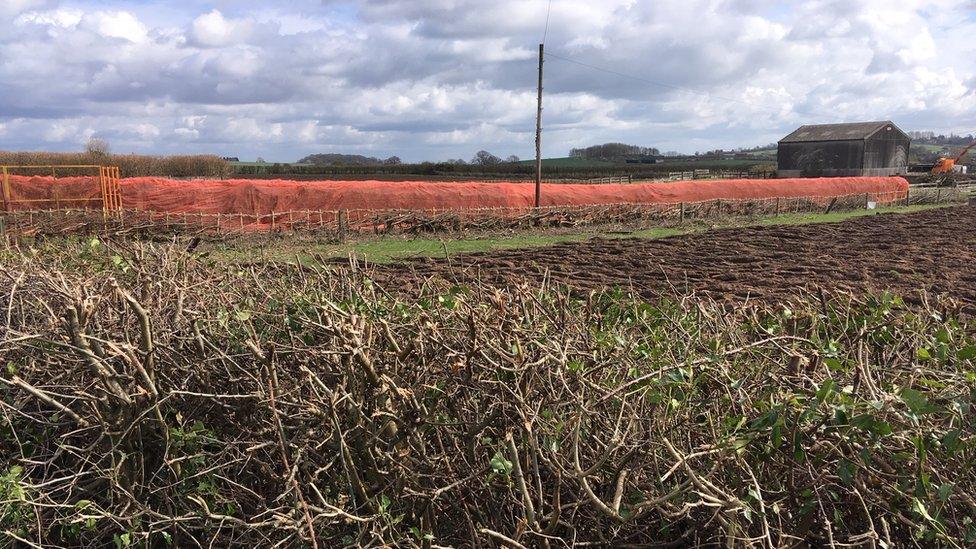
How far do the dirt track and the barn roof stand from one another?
1312 inches

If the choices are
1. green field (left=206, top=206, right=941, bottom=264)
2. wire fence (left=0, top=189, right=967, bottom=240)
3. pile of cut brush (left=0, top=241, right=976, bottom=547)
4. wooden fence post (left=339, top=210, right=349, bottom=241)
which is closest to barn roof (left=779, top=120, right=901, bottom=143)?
wire fence (left=0, top=189, right=967, bottom=240)

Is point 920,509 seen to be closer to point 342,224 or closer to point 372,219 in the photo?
point 342,224

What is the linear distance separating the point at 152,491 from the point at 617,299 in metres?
2.40

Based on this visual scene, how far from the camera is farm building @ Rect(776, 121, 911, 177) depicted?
168 ft

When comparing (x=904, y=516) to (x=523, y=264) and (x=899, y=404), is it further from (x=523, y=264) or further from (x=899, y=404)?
(x=523, y=264)

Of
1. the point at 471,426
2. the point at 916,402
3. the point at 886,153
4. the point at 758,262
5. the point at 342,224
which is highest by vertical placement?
the point at 886,153

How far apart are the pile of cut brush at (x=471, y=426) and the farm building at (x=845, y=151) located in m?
54.4

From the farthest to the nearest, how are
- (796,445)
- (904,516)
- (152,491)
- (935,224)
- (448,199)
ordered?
(448,199) < (935,224) < (152,491) < (904,516) < (796,445)

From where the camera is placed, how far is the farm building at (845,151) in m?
51.3

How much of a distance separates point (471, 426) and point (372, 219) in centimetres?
1970

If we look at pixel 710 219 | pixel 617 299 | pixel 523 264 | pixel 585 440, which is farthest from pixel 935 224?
pixel 585 440

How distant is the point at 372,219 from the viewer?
71.2 feet

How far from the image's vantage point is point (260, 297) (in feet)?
12.2

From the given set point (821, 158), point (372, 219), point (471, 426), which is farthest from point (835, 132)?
point (471, 426)
